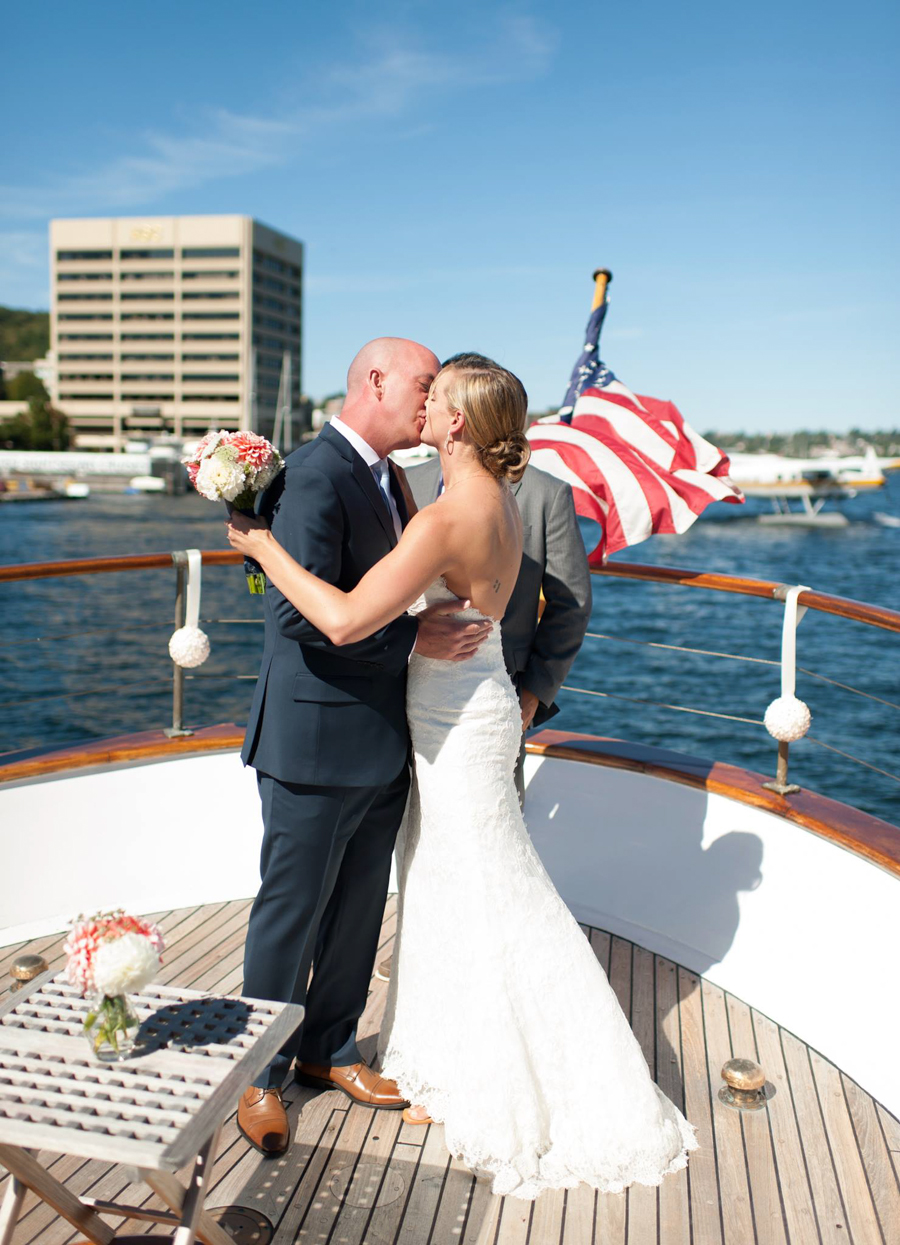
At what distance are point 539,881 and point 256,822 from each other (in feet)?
5.20

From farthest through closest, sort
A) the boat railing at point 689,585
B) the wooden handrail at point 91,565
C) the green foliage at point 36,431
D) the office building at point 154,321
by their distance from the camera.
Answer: the office building at point 154,321, the green foliage at point 36,431, the wooden handrail at point 91,565, the boat railing at point 689,585

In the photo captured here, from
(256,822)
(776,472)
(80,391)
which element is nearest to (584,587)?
(256,822)

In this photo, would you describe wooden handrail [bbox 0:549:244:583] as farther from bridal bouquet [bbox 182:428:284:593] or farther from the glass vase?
the glass vase

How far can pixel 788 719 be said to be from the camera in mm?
3043

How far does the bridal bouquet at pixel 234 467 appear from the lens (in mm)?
1922

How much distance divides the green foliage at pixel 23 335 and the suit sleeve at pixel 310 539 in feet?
526

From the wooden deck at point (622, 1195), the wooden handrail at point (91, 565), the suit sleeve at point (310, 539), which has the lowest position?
the wooden deck at point (622, 1195)

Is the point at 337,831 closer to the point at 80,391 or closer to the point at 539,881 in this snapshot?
the point at 539,881

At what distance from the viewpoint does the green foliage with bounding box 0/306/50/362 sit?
14838 centimetres

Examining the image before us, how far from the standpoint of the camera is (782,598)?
3.07 metres

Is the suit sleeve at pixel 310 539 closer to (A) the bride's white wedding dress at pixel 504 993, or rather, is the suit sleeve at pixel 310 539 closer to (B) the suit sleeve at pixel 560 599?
(A) the bride's white wedding dress at pixel 504 993

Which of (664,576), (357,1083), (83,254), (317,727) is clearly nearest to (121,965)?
(317,727)

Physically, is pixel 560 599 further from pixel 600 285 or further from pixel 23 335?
pixel 23 335

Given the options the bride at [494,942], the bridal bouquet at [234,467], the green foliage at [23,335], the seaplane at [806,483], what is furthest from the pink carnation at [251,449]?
the green foliage at [23,335]
